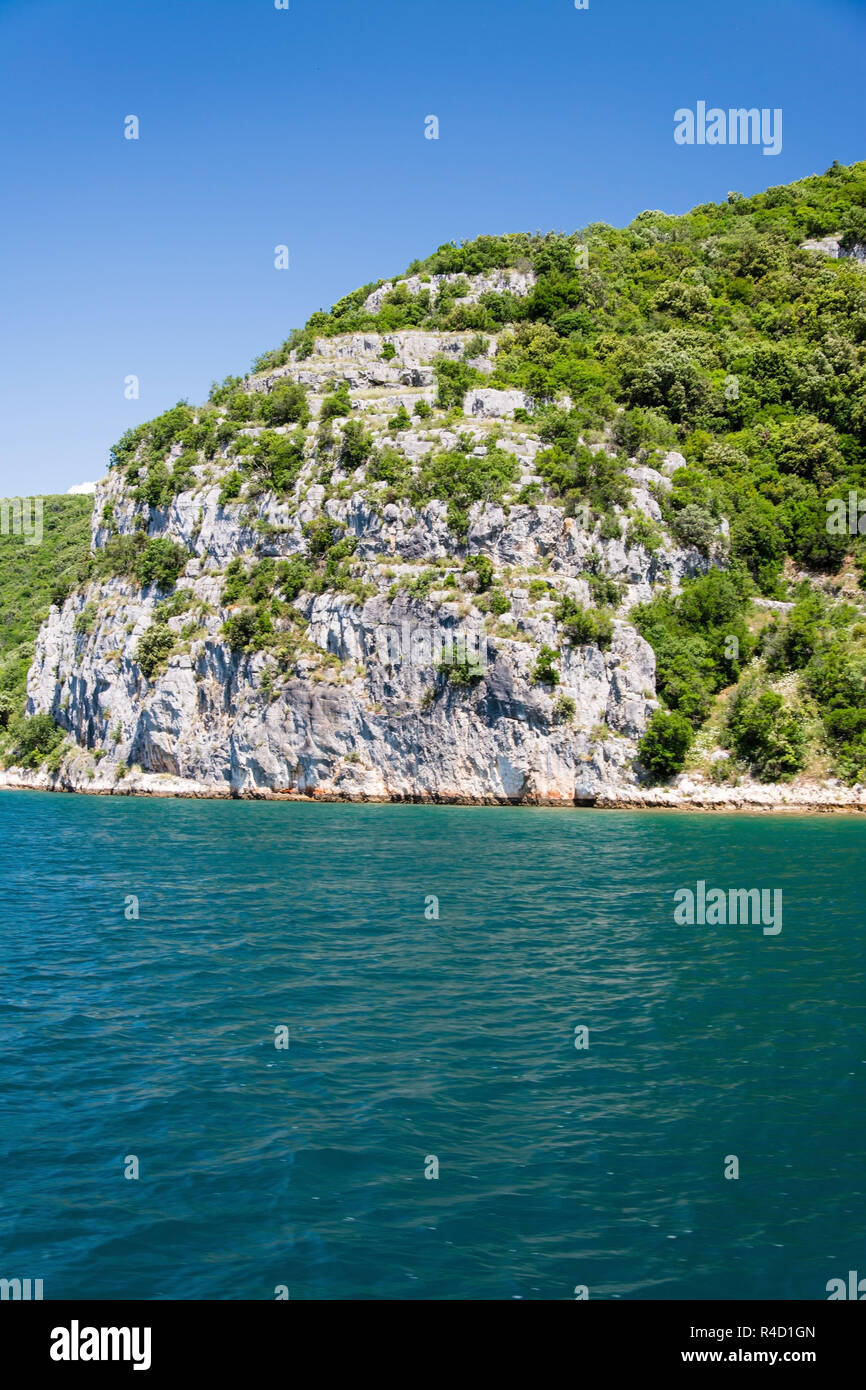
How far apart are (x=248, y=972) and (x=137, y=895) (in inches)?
408

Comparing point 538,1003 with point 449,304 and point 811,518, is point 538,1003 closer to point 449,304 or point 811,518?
point 811,518

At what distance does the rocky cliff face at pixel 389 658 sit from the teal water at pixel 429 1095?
34100 millimetres

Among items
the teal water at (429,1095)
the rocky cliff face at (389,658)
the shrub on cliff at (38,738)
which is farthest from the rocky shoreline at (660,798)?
the teal water at (429,1095)

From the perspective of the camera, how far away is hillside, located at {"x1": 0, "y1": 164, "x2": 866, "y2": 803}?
62938 mm

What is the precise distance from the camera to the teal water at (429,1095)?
9.76 metres

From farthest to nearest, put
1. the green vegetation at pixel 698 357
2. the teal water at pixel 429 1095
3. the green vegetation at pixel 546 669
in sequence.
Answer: the green vegetation at pixel 698 357 < the green vegetation at pixel 546 669 < the teal water at pixel 429 1095

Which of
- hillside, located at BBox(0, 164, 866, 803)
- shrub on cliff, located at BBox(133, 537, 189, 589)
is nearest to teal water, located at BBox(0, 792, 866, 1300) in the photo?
hillside, located at BBox(0, 164, 866, 803)

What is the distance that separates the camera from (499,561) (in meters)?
68.6

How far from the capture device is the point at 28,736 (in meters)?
90.7

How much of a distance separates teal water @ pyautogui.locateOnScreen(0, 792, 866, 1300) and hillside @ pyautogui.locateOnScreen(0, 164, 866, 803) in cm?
3465

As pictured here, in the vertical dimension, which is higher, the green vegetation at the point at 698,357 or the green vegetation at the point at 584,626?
the green vegetation at the point at 698,357

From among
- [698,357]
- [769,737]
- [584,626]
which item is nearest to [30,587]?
[698,357]

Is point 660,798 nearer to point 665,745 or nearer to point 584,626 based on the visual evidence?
point 665,745

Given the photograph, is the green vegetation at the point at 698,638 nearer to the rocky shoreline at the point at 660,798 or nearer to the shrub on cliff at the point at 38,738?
the rocky shoreline at the point at 660,798
